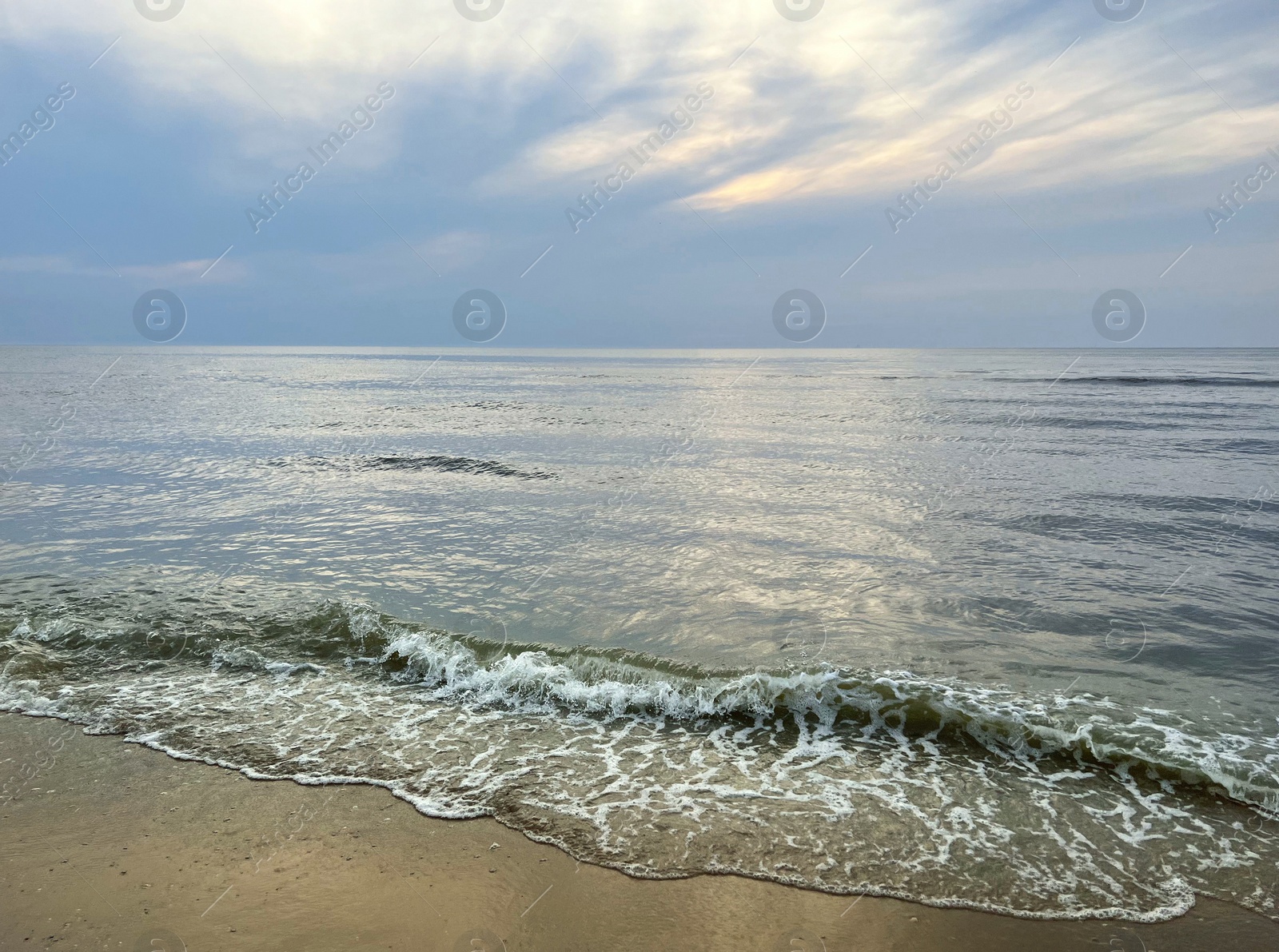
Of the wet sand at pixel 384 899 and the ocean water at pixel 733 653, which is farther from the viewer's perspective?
the ocean water at pixel 733 653

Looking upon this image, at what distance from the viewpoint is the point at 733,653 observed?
27.7 ft

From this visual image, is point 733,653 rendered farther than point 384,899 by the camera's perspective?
Yes

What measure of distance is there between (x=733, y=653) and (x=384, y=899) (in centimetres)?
482

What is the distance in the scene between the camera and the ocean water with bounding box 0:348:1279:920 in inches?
210

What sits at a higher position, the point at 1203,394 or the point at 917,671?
the point at 1203,394

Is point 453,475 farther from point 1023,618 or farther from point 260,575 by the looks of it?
point 1023,618

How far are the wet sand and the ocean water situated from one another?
255 millimetres

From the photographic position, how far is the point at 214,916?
432 centimetres

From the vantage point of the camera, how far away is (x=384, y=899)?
4.52 metres

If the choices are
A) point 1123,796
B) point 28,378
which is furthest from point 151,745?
point 28,378

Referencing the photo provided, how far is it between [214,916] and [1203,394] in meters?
53.9

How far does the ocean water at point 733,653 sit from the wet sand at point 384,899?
0.26 meters

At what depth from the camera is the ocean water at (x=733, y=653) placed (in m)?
5.33

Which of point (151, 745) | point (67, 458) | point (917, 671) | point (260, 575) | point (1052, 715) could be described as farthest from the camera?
point (67, 458)
